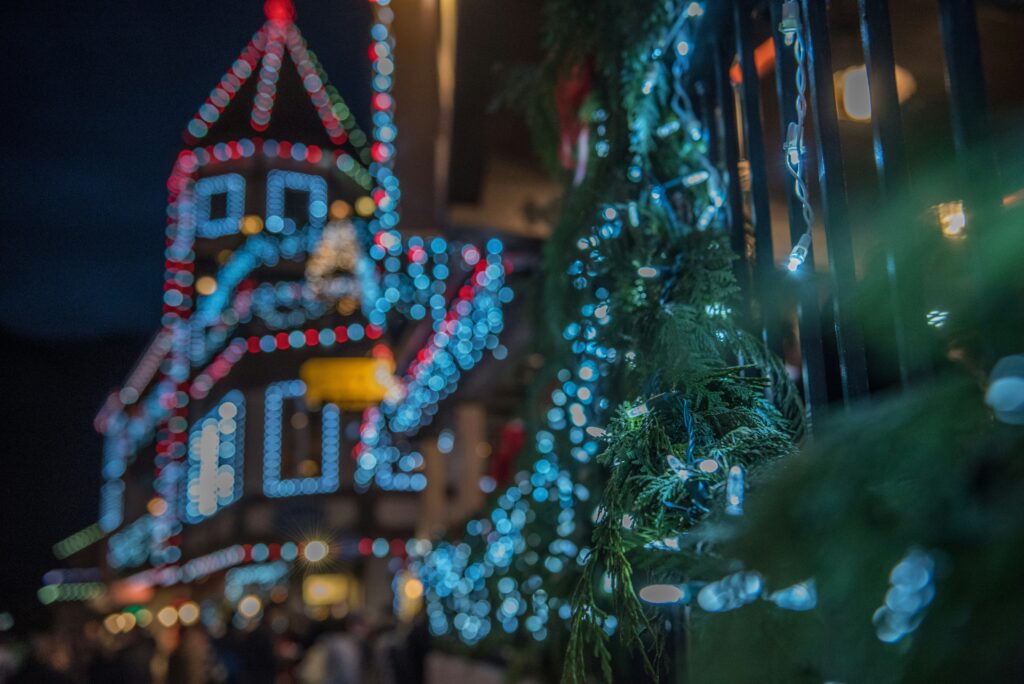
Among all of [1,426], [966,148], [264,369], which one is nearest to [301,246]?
[264,369]

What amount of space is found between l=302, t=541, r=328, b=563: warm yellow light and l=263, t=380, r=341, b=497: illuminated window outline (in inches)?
60.5

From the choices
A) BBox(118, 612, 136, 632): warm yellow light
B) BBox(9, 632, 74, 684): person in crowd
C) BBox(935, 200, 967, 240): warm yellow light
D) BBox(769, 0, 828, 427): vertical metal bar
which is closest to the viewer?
BBox(935, 200, 967, 240): warm yellow light

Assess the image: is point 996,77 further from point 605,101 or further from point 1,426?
point 1,426

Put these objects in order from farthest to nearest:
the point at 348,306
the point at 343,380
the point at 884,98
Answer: the point at 348,306 → the point at 343,380 → the point at 884,98

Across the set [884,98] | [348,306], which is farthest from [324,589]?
[884,98]

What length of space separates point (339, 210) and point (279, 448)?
9.66m

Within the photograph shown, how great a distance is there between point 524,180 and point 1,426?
35.3 meters

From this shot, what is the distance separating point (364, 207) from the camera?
107ft

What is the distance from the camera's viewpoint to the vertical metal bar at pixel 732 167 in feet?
9.66

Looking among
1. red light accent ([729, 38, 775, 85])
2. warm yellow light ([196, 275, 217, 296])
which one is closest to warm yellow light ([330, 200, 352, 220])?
warm yellow light ([196, 275, 217, 296])

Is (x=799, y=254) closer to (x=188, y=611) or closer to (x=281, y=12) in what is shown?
(x=281, y=12)

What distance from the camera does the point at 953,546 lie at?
746mm

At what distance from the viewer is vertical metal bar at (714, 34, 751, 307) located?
295cm

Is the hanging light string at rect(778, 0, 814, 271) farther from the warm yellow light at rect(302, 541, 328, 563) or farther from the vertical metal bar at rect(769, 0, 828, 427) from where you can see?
the warm yellow light at rect(302, 541, 328, 563)
